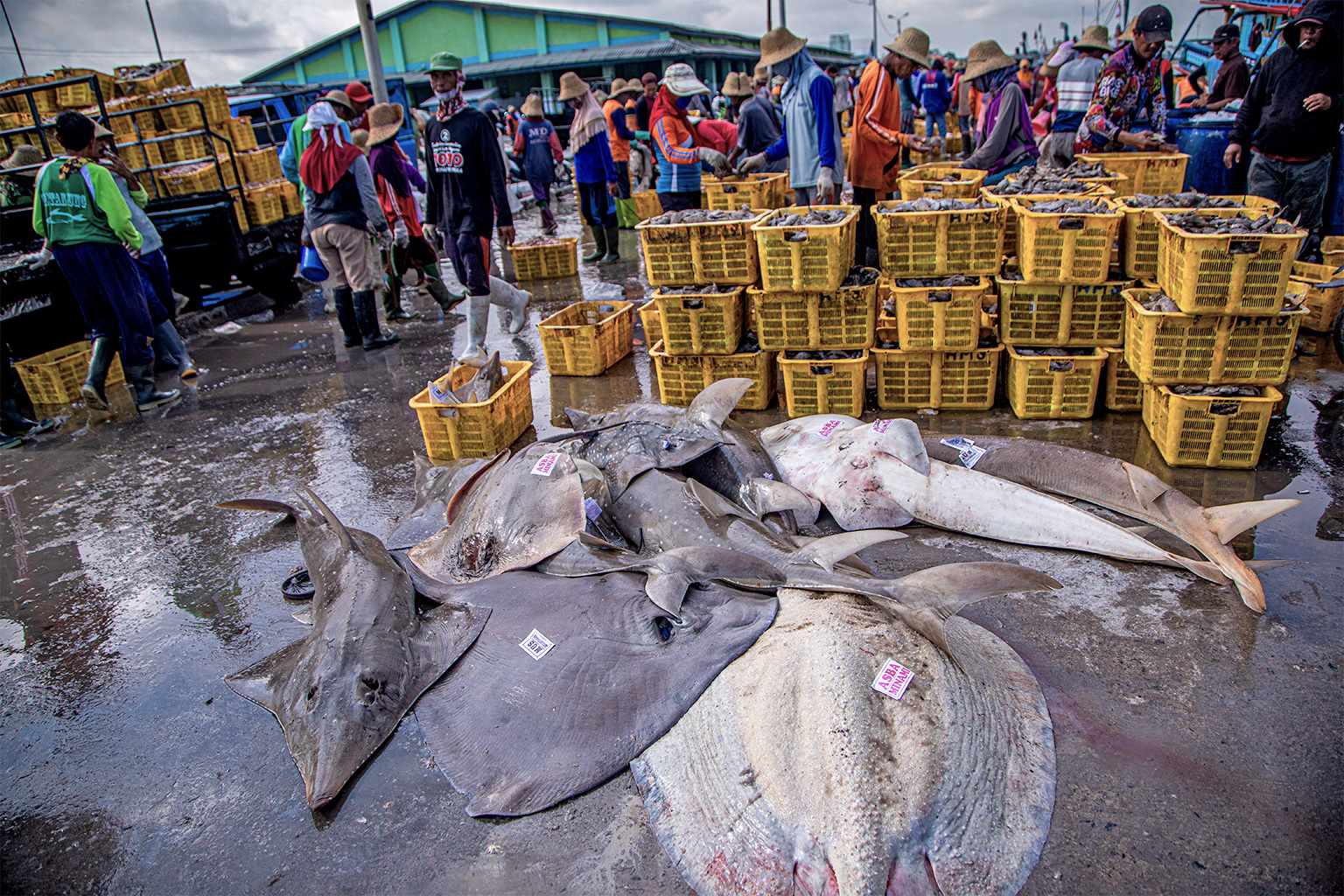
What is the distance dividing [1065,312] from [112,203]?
6999mm

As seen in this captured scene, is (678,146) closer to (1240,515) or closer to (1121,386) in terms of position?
(1121,386)

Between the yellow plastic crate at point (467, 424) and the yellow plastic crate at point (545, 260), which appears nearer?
the yellow plastic crate at point (467, 424)

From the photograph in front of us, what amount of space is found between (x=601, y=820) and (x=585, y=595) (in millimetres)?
843

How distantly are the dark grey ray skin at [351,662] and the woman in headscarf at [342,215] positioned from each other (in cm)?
454

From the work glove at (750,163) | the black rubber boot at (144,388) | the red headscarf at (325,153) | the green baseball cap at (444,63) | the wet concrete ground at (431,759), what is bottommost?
the wet concrete ground at (431,759)

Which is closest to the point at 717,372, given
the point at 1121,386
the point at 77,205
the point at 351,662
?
the point at 1121,386

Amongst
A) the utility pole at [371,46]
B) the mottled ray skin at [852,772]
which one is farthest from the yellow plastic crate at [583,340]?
the utility pole at [371,46]

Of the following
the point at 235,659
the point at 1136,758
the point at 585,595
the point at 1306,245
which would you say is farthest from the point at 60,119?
the point at 1306,245

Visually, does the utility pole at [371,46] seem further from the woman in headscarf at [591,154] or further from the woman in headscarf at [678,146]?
the woman in headscarf at [678,146]

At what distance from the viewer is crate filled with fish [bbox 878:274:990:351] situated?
4766mm

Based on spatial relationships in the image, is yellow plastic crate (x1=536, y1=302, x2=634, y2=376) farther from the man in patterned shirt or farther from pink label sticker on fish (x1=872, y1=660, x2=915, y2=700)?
the man in patterned shirt

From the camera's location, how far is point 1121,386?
4.82 metres

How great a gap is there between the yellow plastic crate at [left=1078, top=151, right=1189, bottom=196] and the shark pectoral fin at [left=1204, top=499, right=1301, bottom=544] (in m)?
4.80

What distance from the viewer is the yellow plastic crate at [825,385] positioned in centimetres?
504
